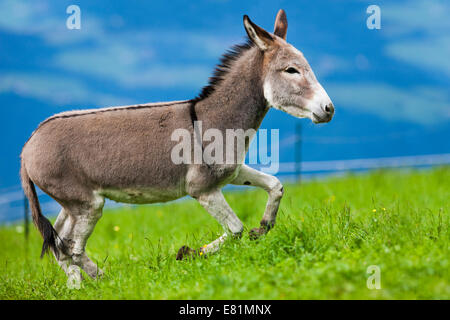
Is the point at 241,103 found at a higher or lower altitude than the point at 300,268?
higher

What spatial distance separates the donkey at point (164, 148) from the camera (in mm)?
5031

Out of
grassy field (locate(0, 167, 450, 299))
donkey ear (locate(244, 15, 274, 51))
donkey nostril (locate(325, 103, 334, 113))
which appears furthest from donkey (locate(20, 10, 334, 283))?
grassy field (locate(0, 167, 450, 299))

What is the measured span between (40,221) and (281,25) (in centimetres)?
377

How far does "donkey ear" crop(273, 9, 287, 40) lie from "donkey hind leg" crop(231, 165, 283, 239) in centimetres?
167

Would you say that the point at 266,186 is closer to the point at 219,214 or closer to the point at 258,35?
the point at 219,214

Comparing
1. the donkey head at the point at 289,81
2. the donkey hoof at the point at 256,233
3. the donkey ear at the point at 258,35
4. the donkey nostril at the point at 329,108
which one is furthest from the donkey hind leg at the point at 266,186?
the donkey ear at the point at 258,35

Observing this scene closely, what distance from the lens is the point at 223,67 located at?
5344 millimetres

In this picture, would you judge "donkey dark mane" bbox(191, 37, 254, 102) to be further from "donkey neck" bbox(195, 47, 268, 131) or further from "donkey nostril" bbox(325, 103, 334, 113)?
"donkey nostril" bbox(325, 103, 334, 113)

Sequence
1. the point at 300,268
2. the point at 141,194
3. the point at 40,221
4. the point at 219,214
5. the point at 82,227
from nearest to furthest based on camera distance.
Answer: the point at 300,268 → the point at 219,214 → the point at 141,194 → the point at 82,227 → the point at 40,221

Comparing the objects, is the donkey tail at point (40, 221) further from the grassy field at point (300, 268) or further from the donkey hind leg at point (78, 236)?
the grassy field at point (300, 268)

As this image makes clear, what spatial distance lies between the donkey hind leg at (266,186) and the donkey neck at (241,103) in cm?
53

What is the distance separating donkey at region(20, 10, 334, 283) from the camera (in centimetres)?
503

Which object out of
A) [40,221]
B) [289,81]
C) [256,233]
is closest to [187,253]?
→ [256,233]

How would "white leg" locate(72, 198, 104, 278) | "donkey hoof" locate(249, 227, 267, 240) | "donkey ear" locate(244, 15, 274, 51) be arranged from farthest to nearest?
"white leg" locate(72, 198, 104, 278) < "donkey hoof" locate(249, 227, 267, 240) < "donkey ear" locate(244, 15, 274, 51)
